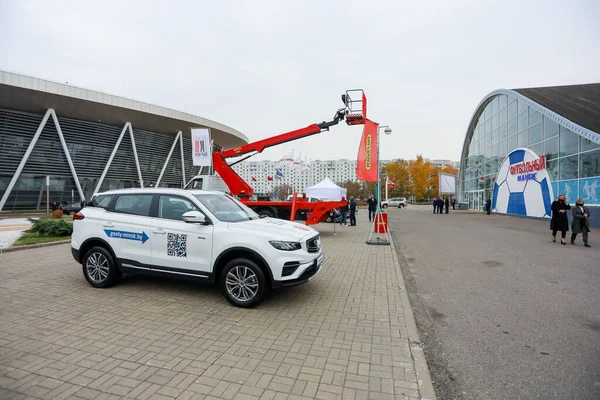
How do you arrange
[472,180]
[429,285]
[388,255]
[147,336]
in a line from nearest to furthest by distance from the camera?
[147,336] → [429,285] → [388,255] → [472,180]

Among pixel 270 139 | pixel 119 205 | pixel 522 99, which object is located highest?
pixel 522 99

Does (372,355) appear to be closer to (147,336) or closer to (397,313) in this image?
(397,313)

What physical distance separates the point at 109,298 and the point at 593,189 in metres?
23.9

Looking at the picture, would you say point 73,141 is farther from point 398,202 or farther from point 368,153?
point 398,202

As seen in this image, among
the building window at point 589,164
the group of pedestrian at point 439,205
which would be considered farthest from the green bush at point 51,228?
the group of pedestrian at point 439,205

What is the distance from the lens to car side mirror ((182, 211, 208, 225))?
490cm

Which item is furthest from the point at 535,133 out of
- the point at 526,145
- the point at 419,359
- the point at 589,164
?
the point at 419,359

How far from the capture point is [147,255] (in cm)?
533

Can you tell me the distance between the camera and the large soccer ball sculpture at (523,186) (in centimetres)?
2340

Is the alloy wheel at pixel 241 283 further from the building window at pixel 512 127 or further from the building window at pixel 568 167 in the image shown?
the building window at pixel 512 127

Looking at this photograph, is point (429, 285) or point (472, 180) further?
point (472, 180)

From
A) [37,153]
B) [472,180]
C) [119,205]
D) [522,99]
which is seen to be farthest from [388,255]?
[472,180]

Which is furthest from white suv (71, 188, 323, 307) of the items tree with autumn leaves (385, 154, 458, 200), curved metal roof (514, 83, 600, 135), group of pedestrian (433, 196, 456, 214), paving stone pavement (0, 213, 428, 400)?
tree with autumn leaves (385, 154, 458, 200)

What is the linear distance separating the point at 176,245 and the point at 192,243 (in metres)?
0.31
